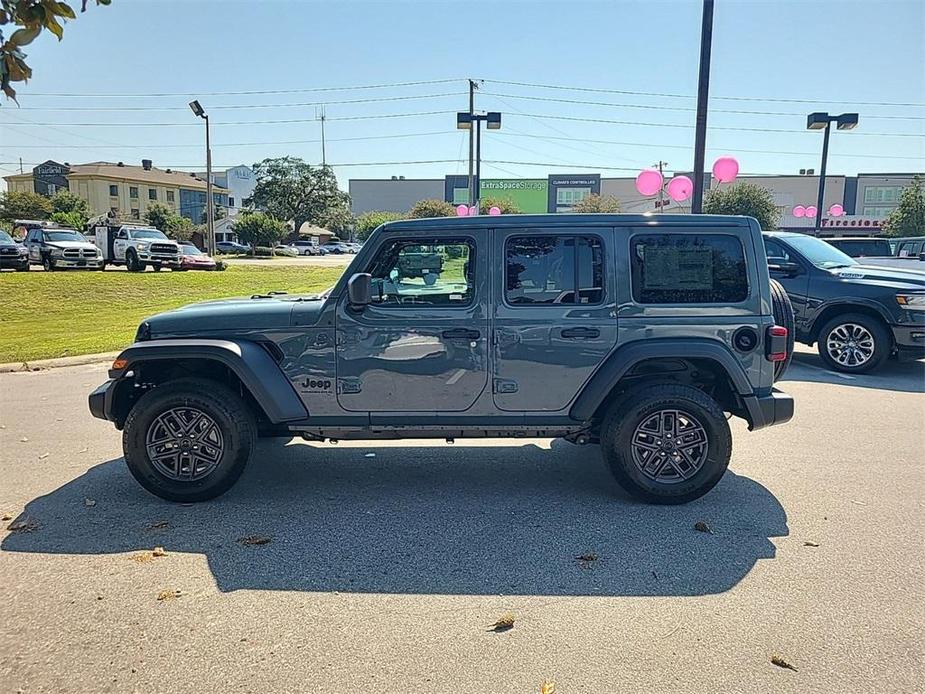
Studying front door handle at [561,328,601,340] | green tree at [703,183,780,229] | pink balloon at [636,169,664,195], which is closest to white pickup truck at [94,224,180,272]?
pink balloon at [636,169,664,195]

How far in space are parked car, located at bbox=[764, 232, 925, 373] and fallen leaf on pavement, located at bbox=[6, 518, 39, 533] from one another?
357 inches

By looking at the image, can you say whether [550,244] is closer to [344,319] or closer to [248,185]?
[344,319]

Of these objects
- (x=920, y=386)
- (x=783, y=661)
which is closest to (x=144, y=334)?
(x=783, y=661)

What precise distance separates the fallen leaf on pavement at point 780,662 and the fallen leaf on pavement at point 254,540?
8.84ft

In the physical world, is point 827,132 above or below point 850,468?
above

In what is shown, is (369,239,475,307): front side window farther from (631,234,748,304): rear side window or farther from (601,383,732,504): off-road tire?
(601,383,732,504): off-road tire

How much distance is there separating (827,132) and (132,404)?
78.8 feet

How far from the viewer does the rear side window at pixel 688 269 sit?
4.38 metres

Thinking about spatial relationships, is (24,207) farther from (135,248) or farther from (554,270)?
(554,270)

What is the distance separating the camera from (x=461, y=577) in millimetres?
3443

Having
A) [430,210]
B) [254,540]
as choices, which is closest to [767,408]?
[254,540]

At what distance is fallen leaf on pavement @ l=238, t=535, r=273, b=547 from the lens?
3.83 metres

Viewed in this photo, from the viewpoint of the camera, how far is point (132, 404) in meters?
4.65

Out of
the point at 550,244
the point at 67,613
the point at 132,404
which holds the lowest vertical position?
the point at 67,613
